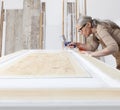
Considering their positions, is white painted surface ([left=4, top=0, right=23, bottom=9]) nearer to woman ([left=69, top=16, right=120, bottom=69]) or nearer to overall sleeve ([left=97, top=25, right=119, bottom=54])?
woman ([left=69, top=16, right=120, bottom=69])

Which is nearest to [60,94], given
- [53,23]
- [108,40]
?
[108,40]

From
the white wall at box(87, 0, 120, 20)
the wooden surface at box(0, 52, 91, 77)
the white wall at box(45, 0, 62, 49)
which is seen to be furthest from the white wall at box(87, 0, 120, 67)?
the wooden surface at box(0, 52, 91, 77)

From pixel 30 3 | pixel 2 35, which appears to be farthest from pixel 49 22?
pixel 2 35

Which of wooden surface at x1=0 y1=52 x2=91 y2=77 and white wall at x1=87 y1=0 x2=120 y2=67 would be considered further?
white wall at x1=87 y1=0 x2=120 y2=67

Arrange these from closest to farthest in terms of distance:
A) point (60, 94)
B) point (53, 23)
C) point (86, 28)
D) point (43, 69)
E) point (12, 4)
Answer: point (60, 94) < point (43, 69) < point (86, 28) < point (53, 23) < point (12, 4)

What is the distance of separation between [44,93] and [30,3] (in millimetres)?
3929

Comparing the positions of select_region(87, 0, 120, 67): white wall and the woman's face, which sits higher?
select_region(87, 0, 120, 67): white wall

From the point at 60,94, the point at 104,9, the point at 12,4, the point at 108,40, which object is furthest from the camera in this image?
the point at 12,4

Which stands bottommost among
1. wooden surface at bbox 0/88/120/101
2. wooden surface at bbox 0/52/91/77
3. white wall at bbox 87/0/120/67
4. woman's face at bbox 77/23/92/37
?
wooden surface at bbox 0/52/91/77

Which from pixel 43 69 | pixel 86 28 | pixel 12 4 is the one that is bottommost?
pixel 43 69

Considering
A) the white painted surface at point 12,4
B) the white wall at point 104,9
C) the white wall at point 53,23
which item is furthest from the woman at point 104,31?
the white painted surface at point 12,4

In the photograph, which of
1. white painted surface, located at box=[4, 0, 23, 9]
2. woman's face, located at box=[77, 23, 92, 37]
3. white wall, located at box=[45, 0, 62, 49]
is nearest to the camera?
woman's face, located at box=[77, 23, 92, 37]

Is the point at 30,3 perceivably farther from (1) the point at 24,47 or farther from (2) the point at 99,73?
(2) the point at 99,73

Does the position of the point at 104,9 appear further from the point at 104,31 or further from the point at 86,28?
the point at 104,31
